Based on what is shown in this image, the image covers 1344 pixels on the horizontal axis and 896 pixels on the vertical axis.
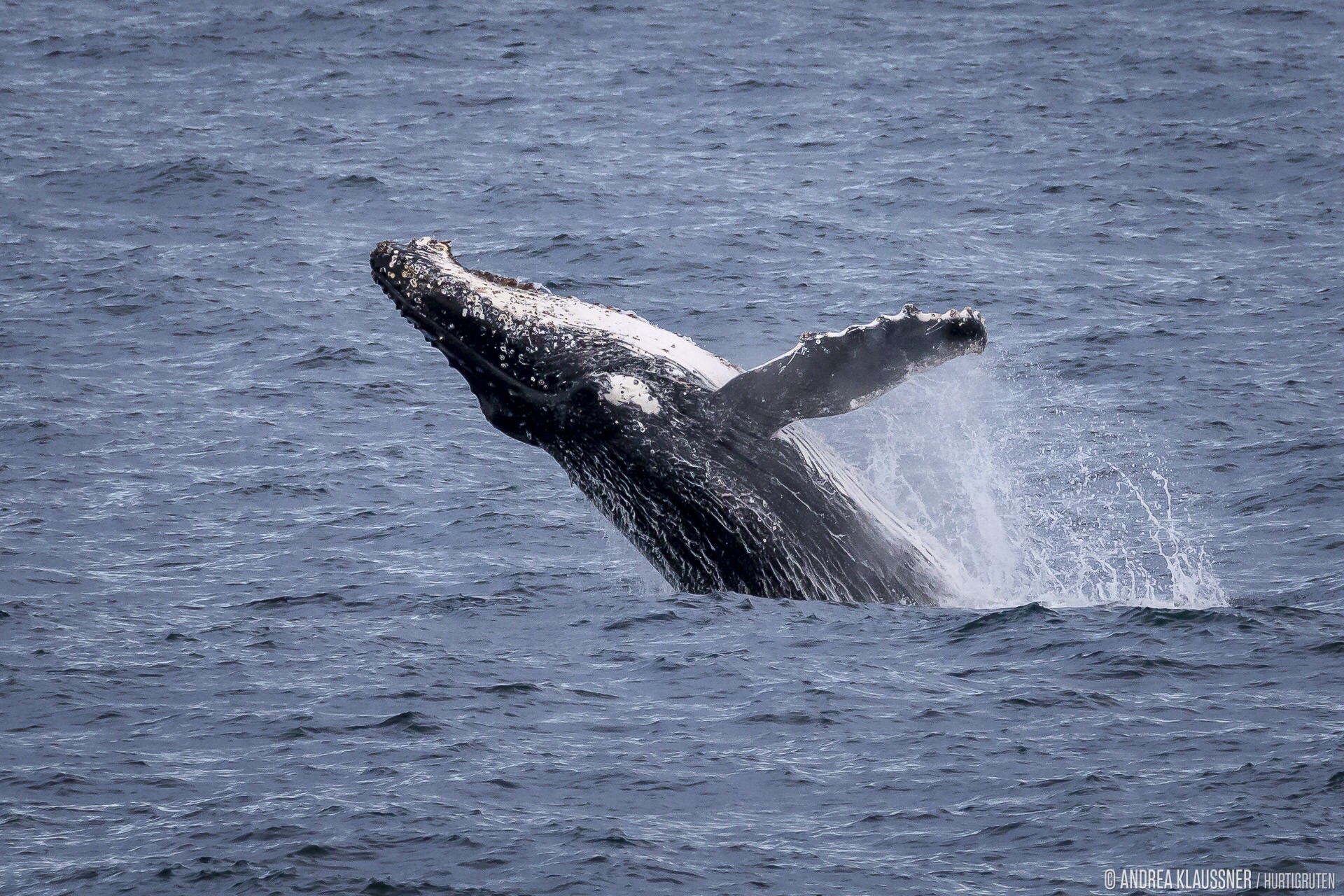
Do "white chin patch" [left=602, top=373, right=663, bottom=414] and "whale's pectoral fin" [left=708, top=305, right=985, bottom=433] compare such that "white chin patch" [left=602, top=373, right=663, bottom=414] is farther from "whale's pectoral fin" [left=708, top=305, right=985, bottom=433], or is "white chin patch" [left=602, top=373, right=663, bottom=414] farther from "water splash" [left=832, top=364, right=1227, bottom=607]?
"water splash" [left=832, top=364, right=1227, bottom=607]

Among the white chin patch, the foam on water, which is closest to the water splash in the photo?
Answer: the foam on water

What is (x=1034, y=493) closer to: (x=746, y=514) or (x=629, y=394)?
(x=746, y=514)

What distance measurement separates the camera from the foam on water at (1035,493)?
17.1 metres

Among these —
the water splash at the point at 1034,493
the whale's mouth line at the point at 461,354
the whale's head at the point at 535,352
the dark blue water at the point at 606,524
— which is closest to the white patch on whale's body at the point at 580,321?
the whale's head at the point at 535,352

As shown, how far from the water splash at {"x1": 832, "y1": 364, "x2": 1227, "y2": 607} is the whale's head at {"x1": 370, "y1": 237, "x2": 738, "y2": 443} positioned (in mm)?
3912

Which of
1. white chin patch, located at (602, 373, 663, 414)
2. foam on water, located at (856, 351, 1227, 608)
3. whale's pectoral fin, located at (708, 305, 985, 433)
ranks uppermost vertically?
whale's pectoral fin, located at (708, 305, 985, 433)

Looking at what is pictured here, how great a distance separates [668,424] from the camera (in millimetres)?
14164

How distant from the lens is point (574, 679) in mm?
14648

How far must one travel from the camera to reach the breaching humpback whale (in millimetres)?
14141

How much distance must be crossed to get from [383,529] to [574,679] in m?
6.11

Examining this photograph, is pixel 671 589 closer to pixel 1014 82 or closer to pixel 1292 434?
pixel 1292 434

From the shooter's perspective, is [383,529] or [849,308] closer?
[383,529]

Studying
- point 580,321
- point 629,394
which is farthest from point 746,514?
point 580,321

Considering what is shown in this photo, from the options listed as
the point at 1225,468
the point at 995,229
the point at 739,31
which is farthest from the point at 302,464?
the point at 739,31
